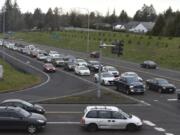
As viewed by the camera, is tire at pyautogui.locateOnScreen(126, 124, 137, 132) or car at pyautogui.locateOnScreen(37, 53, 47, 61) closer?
tire at pyautogui.locateOnScreen(126, 124, 137, 132)

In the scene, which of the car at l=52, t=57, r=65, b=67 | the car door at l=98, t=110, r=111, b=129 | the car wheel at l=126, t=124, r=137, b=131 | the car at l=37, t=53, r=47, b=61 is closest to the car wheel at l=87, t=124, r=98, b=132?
the car door at l=98, t=110, r=111, b=129

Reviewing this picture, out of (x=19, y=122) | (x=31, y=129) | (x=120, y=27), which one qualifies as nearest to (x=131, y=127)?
(x=31, y=129)

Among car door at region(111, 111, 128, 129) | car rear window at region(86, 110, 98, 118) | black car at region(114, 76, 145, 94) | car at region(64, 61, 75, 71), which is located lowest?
car at region(64, 61, 75, 71)

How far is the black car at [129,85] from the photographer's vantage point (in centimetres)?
4700

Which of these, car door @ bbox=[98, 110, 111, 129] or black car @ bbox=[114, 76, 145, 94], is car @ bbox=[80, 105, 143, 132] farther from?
black car @ bbox=[114, 76, 145, 94]

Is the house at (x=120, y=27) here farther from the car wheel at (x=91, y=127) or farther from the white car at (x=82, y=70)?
the car wheel at (x=91, y=127)

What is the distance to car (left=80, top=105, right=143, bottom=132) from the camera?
93.1ft

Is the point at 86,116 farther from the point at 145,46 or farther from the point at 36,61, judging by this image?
the point at 145,46

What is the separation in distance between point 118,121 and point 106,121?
2.36 ft

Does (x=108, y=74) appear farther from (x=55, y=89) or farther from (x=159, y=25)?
(x=159, y=25)

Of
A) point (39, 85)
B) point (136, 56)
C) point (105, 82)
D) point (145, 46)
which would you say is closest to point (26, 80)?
point (39, 85)

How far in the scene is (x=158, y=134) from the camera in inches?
1099

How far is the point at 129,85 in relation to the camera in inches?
1859

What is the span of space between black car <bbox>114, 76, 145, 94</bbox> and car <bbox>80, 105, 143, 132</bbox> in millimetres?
18321
